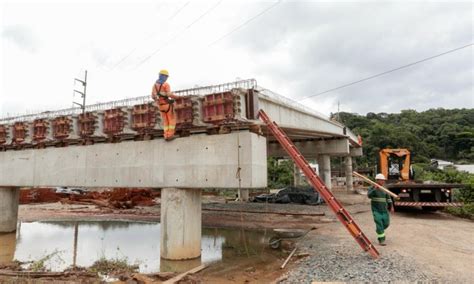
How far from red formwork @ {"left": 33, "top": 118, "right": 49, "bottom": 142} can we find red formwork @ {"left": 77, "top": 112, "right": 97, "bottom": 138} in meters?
2.22

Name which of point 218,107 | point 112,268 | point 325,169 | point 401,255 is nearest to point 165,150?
point 218,107

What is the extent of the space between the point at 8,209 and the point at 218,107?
1302 cm

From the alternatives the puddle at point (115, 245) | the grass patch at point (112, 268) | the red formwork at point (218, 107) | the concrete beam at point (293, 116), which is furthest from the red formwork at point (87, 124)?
the concrete beam at point (293, 116)

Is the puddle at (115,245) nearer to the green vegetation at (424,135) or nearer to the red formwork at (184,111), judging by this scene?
the red formwork at (184,111)

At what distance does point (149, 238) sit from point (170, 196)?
467cm

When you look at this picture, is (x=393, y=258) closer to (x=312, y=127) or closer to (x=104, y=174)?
(x=104, y=174)

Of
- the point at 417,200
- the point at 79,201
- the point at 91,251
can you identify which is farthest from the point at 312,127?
the point at 79,201

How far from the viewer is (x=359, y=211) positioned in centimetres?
1797

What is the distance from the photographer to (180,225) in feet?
31.2

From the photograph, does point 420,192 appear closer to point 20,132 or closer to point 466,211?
point 466,211

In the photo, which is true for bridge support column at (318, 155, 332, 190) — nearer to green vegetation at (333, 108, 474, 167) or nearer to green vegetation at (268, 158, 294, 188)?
green vegetation at (268, 158, 294, 188)

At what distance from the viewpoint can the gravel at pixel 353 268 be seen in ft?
21.2

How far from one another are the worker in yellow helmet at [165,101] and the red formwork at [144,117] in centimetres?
66

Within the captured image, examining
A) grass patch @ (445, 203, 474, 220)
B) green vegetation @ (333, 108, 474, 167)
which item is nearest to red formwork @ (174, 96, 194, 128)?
grass patch @ (445, 203, 474, 220)
